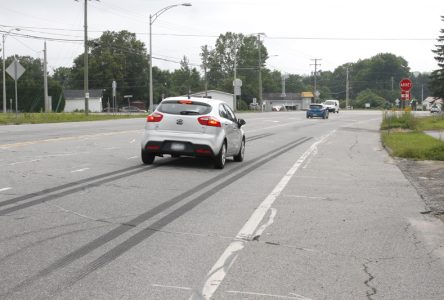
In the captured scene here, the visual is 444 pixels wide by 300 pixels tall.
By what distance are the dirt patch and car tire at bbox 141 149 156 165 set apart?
573 centimetres

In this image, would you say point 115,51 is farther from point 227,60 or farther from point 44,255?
point 44,255

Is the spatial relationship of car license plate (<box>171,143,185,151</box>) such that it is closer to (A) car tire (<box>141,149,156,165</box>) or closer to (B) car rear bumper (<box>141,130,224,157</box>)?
(B) car rear bumper (<box>141,130,224,157</box>)

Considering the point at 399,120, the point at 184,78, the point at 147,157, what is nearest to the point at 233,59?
the point at 184,78

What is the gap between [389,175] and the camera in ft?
46.0

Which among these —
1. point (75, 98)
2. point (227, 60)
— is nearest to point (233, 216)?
point (75, 98)

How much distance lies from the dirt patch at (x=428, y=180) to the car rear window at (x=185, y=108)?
4.75 m

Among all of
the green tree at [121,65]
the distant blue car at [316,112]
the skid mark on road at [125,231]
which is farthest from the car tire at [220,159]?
the green tree at [121,65]

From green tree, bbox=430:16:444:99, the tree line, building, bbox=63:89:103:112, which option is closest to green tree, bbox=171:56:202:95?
the tree line

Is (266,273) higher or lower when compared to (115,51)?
lower

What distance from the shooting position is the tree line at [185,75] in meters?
105

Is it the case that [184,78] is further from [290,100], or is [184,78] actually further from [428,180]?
[428,180]

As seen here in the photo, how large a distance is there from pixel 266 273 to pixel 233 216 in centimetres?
267

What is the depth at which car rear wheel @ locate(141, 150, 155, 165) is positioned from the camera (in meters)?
14.0

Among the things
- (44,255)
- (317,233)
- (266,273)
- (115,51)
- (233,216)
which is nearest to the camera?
(266,273)
